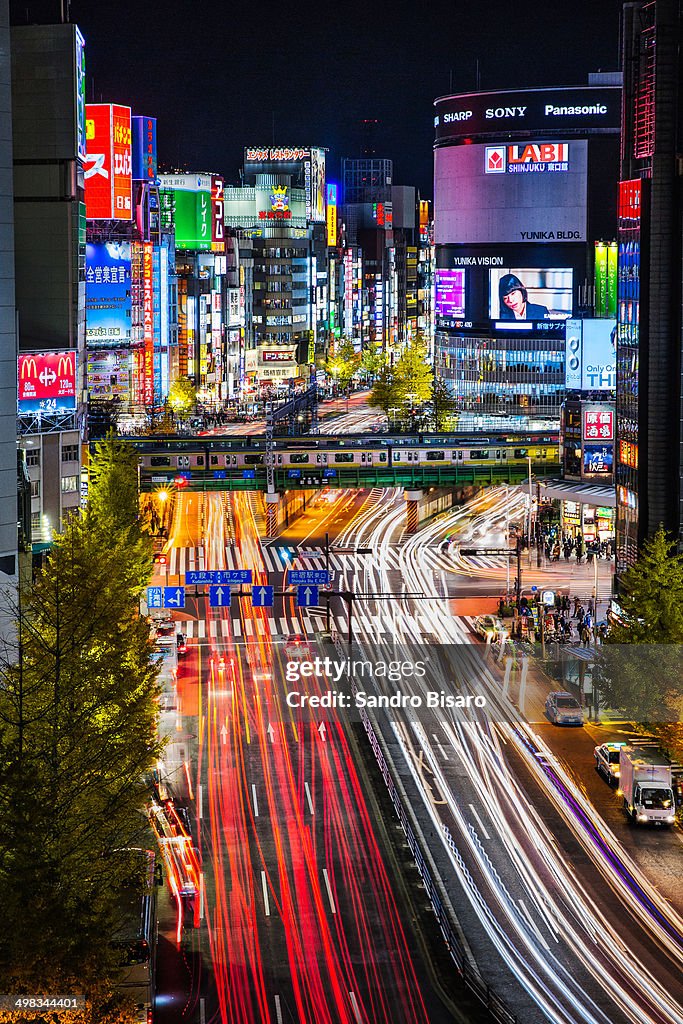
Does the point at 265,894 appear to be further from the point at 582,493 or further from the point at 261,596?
the point at 582,493

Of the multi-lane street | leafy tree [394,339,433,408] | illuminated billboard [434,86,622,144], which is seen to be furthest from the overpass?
illuminated billboard [434,86,622,144]

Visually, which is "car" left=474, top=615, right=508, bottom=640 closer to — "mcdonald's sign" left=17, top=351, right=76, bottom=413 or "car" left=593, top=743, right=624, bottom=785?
"car" left=593, top=743, right=624, bottom=785

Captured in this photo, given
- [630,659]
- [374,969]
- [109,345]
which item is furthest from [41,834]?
[109,345]

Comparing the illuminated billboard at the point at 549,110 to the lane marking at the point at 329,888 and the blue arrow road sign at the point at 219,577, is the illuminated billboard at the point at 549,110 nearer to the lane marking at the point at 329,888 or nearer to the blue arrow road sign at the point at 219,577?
the blue arrow road sign at the point at 219,577

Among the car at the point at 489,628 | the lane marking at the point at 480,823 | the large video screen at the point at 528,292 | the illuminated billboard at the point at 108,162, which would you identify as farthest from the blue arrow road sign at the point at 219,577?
the large video screen at the point at 528,292

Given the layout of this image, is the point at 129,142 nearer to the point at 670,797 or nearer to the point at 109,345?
the point at 109,345

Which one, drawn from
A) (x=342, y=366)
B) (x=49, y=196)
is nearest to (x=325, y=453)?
(x=49, y=196)
